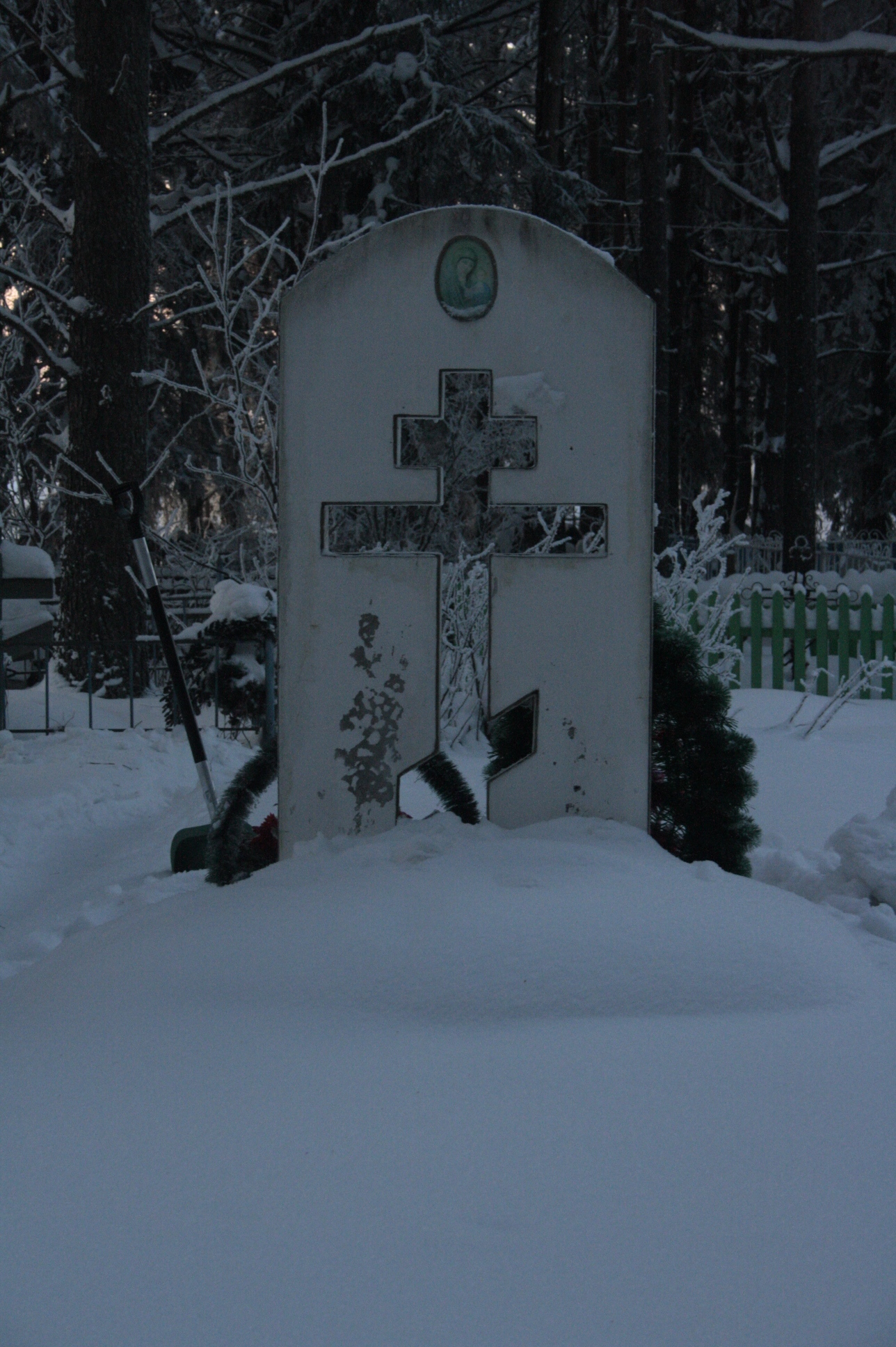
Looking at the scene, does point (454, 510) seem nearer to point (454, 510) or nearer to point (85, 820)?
point (454, 510)

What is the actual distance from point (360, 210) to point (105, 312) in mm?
5765

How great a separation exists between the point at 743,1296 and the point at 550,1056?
0.62 metres

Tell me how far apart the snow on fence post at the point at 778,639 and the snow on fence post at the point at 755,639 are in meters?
0.13

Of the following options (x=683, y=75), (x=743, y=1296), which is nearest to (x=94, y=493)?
(x=743, y=1296)

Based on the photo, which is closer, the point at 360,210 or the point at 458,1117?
the point at 458,1117

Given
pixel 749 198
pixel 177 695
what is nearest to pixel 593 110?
pixel 749 198

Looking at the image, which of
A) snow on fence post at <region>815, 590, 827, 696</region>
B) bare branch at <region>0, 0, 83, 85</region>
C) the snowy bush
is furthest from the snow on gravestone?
snow on fence post at <region>815, 590, 827, 696</region>

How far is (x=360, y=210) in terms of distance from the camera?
1411cm

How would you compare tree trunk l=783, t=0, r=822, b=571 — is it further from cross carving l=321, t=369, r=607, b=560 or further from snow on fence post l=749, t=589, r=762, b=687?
cross carving l=321, t=369, r=607, b=560

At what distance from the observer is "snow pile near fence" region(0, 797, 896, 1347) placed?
164 centimetres

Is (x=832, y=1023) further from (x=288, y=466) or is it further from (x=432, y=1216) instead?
(x=288, y=466)

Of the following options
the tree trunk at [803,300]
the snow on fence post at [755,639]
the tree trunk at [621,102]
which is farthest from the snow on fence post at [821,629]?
the tree trunk at [621,102]

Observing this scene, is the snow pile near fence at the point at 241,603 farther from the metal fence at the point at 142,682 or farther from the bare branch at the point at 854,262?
the bare branch at the point at 854,262

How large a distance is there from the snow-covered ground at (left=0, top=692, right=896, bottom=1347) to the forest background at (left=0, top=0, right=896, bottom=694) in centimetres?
457
